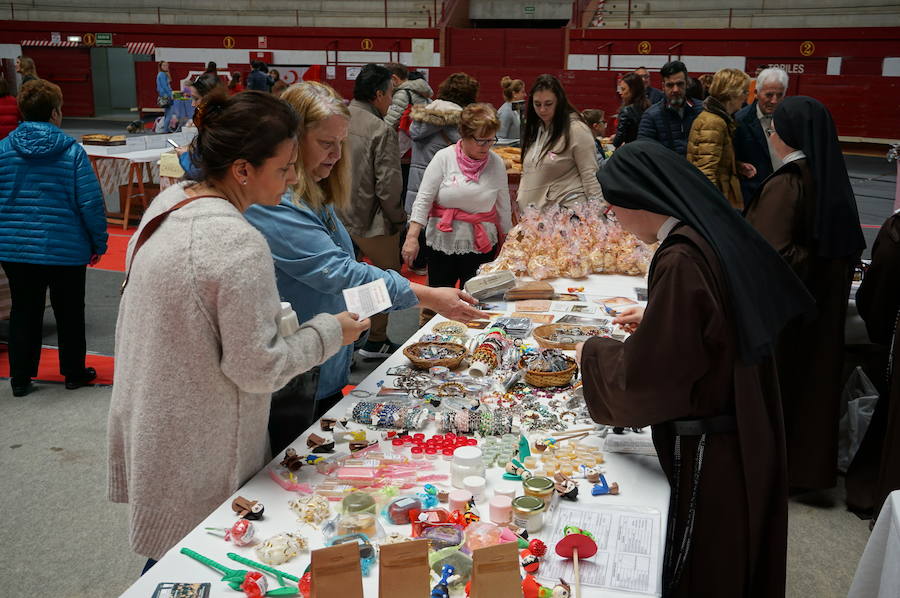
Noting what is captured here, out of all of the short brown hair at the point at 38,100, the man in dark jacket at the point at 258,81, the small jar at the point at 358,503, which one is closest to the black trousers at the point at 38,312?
the short brown hair at the point at 38,100

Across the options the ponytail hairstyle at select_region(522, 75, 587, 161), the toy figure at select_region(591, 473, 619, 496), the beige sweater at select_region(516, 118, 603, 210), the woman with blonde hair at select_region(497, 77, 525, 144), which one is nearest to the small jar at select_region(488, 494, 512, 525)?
the toy figure at select_region(591, 473, 619, 496)

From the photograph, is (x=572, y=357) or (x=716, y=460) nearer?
(x=716, y=460)

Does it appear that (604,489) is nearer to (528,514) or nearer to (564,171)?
(528,514)

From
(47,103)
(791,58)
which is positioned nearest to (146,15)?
(791,58)

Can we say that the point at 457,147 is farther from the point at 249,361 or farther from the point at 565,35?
the point at 565,35

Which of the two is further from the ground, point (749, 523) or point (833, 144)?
point (833, 144)

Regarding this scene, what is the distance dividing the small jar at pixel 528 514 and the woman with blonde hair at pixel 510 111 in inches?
344

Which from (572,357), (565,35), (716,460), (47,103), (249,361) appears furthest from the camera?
(565,35)

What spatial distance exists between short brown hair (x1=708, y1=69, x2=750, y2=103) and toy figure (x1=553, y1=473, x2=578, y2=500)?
4.86 m

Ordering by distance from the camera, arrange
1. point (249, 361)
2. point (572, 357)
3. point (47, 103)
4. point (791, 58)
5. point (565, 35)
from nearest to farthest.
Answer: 1. point (249, 361)
2. point (572, 357)
3. point (47, 103)
4. point (791, 58)
5. point (565, 35)

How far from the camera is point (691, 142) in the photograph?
240 inches

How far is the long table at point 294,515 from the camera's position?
1.71 m

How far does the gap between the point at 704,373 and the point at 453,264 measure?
10.8 ft

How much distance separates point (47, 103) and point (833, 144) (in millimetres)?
4542
